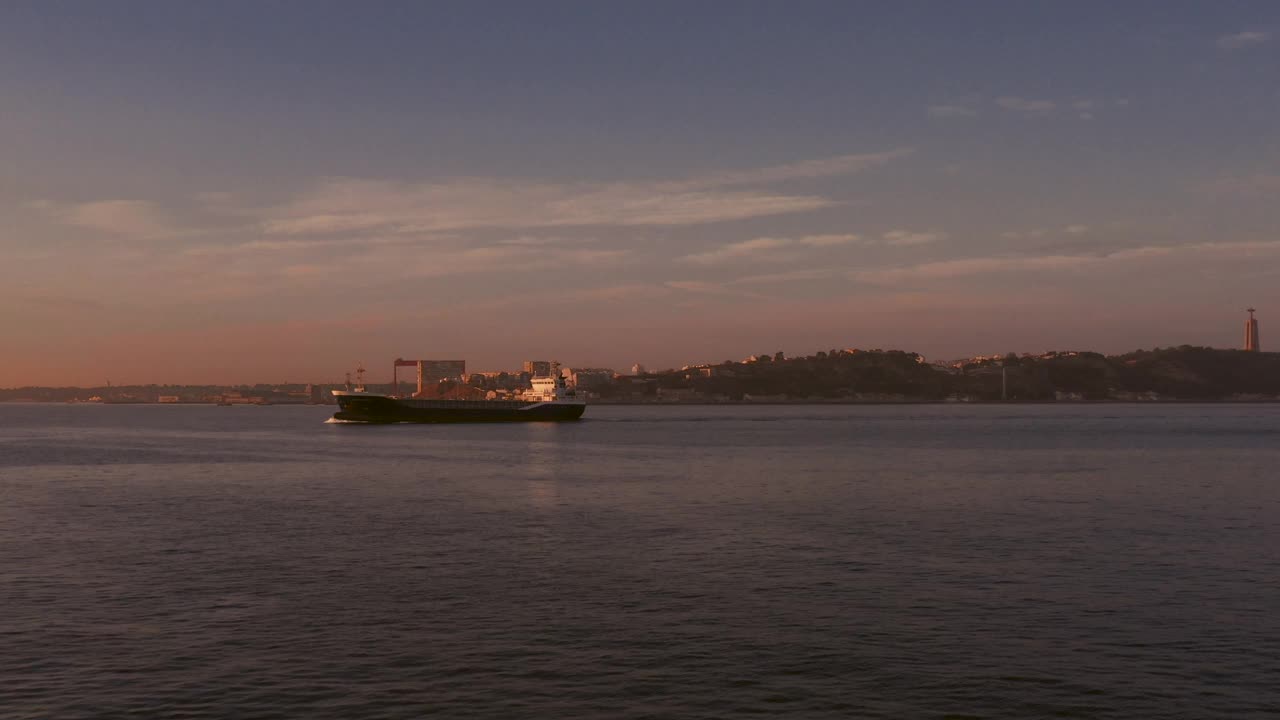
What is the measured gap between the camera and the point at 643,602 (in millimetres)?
27109

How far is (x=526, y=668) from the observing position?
20656 mm

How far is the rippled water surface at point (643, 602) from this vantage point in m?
18.9

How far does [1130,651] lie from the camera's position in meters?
21.8

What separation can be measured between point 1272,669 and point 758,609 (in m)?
11.0

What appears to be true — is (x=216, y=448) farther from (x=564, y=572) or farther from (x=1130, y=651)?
(x=1130, y=651)

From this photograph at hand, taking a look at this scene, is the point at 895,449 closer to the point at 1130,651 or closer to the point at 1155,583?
the point at 1155,583

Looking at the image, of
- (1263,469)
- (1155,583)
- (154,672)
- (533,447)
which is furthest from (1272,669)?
(533,447)

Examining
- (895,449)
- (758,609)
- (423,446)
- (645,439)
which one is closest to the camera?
(758,609)

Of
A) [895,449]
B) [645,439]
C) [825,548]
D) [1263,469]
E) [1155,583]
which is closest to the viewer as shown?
[1155,583]

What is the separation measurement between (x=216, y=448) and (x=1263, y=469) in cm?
10191

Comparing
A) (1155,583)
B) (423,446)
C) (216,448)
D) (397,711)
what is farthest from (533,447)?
(397,711)

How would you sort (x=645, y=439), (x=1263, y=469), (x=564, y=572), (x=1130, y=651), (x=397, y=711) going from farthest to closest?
(x=645, y=439) < (x=1263, y=469) < (x=564, y=572) < (x=1130, y=651) < (x=397, y=711)

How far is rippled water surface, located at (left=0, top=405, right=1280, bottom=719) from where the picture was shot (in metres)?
18.9

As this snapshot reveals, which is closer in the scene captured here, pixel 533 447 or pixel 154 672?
pixel 154 672
